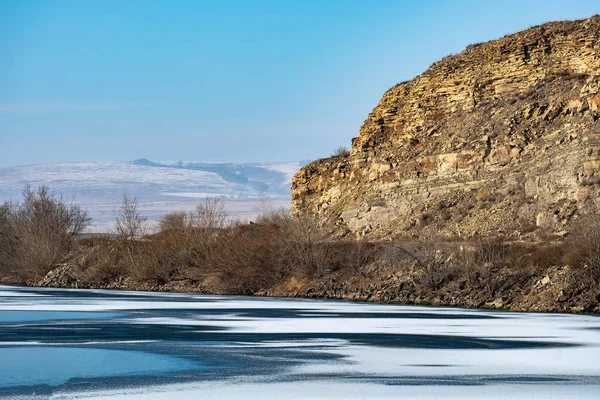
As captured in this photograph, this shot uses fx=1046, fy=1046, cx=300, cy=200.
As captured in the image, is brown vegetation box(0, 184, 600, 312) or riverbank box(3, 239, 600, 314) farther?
brown vegetation box(0, 184, 600, 312)

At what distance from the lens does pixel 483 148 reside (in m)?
55.2

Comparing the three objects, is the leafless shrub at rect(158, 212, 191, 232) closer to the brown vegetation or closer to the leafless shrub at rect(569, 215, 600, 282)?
the brown vegetation

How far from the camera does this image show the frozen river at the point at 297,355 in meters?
Result: 16.6

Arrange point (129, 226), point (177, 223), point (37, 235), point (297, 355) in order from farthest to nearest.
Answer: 1. point (177, 223)
2. point (37, 235)
3. point (129, 226)
4. point (297, 355)

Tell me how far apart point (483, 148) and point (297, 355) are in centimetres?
3590

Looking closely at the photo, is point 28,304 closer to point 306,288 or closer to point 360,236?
point 306,288

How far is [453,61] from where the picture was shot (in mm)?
63781

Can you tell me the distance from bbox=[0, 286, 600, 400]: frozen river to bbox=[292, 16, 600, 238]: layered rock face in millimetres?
16979

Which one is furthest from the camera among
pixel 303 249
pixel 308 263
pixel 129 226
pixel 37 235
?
pixel 37 235

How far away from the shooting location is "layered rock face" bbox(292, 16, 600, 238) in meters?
48.6

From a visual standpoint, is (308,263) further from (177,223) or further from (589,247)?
(177,223)

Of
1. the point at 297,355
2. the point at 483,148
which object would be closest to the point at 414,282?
the point at 483,148

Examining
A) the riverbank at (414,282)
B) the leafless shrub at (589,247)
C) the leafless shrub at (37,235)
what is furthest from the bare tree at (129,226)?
the leafless shrub at (589,247)

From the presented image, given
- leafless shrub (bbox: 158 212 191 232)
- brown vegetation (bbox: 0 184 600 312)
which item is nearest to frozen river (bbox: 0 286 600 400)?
brown vegetation (bbox: 0 184 600 312)
